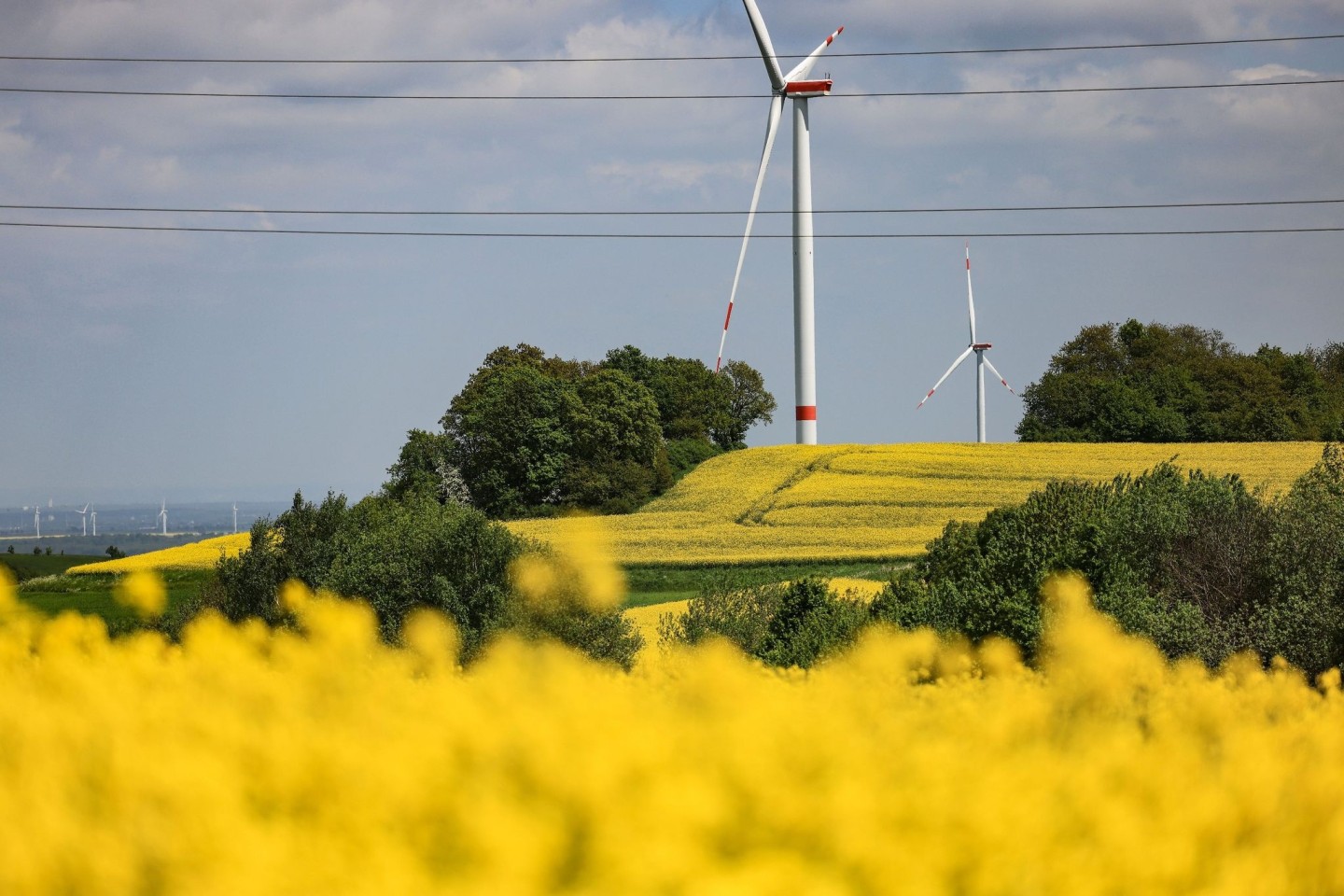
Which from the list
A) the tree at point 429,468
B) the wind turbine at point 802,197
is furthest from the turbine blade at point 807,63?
the tree at point 429,468

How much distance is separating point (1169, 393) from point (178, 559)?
63759 mm

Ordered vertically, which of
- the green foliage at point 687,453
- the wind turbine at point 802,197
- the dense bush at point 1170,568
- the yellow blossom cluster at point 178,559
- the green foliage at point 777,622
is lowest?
the yellow blossom cluster at point 178,559

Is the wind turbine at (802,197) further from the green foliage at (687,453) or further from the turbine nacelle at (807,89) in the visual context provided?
the green foliage at (687,453)

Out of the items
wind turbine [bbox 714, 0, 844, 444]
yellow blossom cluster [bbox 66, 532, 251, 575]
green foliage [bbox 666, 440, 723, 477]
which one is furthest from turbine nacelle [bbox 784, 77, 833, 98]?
yellow blossom cluster [bbox 66, 532, 251, 575]

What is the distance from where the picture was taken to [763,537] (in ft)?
170

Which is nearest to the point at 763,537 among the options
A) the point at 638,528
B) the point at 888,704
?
the point at 638,528

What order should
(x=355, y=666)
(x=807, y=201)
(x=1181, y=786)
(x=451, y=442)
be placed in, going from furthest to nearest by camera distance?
(x=451, y=442), (x=807, y=201), (x=355, y=666), (x=1181, y=786)

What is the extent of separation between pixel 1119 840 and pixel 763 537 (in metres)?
46.6

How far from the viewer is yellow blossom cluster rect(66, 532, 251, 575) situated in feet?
171

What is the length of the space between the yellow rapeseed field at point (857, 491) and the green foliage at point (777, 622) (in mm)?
19832

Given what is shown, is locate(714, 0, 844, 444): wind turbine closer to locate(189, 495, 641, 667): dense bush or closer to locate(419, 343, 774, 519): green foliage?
locate(419, 343, 774, 519): green foliage

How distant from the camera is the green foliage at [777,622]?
21453mm

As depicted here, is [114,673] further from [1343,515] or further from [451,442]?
[451,442]

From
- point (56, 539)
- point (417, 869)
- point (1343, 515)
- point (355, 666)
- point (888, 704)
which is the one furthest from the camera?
point (56, 539)
